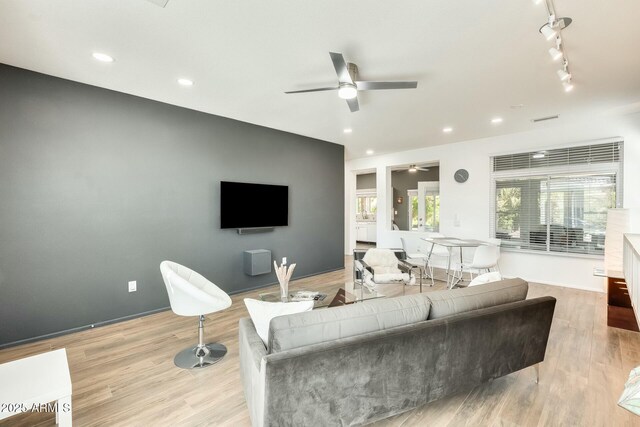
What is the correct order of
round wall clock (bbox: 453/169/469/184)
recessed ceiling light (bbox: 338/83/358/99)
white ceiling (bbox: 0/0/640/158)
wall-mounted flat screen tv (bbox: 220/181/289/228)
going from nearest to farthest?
white ceiling (bbox: 0/0/640/158), recessed ceiling light (bbox: 338/83/358/99), wall-mounted flat screen tv (bbox: 220/181/289/228), round wall clock (bbox: 453/169/469/184)

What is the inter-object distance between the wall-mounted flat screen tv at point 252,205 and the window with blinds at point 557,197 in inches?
163

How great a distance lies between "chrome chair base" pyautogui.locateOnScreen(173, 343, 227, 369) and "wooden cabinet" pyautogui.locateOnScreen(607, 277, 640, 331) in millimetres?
4254

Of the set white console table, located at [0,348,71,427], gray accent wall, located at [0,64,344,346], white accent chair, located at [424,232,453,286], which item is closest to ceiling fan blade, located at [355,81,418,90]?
gray accent wall, located at [0,64,344,346]

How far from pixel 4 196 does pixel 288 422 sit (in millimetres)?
3496

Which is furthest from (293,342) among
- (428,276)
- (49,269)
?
(428,276)

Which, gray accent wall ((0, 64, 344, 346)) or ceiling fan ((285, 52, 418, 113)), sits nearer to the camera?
ceiling fan ((285, 52, 418, 113))

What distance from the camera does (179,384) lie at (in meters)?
2.35

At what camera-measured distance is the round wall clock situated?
607 centimetres

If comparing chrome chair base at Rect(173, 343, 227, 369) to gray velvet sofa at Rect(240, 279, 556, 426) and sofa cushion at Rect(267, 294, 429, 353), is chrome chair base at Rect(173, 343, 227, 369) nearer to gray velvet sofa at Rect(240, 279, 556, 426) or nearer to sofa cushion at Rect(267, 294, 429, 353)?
gray velvet sofa at Rect(240, 279, 556, 426)

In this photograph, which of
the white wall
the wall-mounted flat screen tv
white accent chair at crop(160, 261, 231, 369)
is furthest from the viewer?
the wall-mounted flat screen tv

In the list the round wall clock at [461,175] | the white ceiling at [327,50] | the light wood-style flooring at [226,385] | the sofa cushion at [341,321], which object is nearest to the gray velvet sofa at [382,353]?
the sofa cushion at [341,321]

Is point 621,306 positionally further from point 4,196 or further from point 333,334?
point 4,196

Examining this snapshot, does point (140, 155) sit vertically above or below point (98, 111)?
below

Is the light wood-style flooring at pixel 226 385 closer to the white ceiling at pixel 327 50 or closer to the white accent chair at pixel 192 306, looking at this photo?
the white accent chair at pixel 192 306
